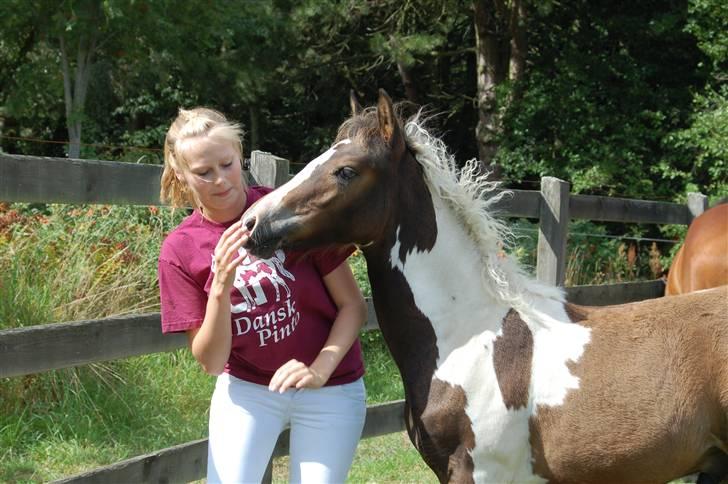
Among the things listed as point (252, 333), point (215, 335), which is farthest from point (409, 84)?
point (215, 335)

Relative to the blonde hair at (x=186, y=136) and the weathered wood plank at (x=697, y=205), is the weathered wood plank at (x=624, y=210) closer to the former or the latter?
the weathered wood plank at (x=697, y=205)

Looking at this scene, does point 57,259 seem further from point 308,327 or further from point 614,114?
point 614,114

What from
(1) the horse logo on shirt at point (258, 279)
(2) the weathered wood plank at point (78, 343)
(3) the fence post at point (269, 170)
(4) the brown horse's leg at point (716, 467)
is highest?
(3) the fence post at point (269, 170)

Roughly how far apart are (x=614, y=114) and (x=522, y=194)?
8153 millimetres

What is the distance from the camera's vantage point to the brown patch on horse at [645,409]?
2.46 metres

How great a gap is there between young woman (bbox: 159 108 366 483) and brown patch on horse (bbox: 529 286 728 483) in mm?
662

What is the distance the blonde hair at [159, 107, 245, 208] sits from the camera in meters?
2.43

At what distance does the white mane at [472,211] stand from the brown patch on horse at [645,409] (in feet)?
1.08

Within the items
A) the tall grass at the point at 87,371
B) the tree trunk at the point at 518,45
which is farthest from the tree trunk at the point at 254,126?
the tall grass at the point at 87,371

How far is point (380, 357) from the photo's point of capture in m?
6.14

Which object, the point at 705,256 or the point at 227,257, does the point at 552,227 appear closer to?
the point at 705,256

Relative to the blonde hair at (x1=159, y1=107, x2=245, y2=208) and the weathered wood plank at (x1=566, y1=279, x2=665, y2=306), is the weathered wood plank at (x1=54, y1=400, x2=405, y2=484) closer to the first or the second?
the blonde hair at (x1=159, y1=107, x2=245, y2=208)

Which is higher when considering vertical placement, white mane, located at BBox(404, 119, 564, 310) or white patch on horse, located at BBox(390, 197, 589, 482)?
white mane, located at BBox(404, 119, 564, 310)

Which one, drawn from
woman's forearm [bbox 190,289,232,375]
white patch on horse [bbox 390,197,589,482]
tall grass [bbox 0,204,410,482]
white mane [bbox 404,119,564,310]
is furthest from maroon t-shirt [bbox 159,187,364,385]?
tall grass [bbox 0,204,410,482]
